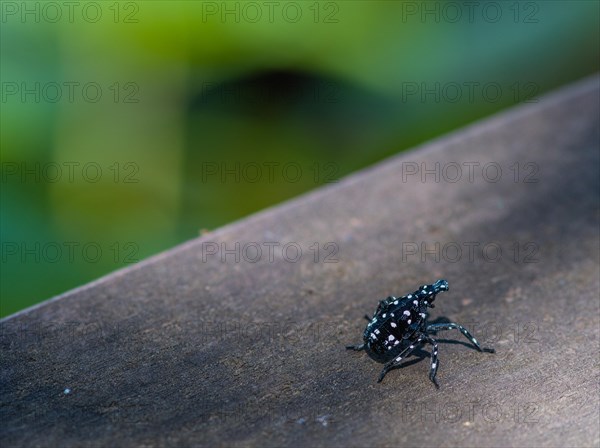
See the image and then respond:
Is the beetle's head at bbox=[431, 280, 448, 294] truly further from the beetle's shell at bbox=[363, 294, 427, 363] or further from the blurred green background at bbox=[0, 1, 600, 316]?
the blurred green background at bbox=[0, 1, 600, 316]

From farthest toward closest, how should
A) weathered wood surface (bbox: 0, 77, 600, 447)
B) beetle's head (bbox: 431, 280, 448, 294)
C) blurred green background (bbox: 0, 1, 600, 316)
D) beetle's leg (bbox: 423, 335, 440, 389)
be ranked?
blurred green background (bbox: 0, 1, 600, 316) < beetle's head (bbox: 431, 280, 448, 294) < beetle's leg (bbox: 423, 335, 440, 389) < weathered wood surface (bbox: 0, 77, 600, 447)

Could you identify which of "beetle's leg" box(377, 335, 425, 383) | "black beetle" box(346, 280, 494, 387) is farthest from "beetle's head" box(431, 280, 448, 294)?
"beetle's leg" box(377, 335, 425, 383)

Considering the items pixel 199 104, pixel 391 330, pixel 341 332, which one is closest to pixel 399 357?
pixel 391 330

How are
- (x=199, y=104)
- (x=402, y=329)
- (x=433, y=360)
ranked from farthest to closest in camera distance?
1. (x=199, y=104)
2. (x=402, y=329)
3. (x=433, y=360)

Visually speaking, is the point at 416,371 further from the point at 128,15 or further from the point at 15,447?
the point at 128,15

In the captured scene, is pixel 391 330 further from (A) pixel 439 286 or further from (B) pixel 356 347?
(A) pixel 439 286

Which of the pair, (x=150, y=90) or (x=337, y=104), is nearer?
(x=150, y=90)

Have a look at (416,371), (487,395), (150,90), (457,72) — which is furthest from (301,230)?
(457,72)
